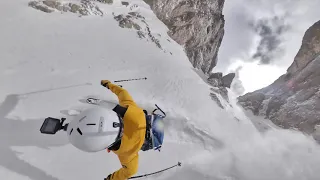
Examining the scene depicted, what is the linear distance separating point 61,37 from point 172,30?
23.4 m

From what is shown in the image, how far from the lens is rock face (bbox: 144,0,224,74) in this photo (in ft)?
127

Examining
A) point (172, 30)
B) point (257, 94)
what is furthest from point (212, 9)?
point (257, 94)

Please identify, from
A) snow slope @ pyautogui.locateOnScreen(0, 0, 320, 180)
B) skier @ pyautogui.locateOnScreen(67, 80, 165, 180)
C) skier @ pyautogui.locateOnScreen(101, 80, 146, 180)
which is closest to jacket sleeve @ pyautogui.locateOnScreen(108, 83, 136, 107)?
skier @ pyautogui.locateOnScreen(67, 80, 165, 180)

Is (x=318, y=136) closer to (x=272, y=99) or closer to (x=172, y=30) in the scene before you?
(x=272, y=99)

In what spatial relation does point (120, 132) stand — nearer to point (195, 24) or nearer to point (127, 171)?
point (127, 171)

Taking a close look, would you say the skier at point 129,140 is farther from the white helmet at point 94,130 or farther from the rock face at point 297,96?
the rock face at point 297,96

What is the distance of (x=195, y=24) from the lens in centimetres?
4291

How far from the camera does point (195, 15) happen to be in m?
42.6

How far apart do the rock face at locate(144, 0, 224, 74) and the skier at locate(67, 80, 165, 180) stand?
31514 millimetres

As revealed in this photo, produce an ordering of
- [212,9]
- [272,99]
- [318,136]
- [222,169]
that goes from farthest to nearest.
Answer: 1. [212,9]
2. [272,99]
3. [318,136]
4. [222,169]

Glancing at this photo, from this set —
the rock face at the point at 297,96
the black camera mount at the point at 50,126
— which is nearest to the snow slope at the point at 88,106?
the black camera mount at the point at 50,126

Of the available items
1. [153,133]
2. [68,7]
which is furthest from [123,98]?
[68,7]

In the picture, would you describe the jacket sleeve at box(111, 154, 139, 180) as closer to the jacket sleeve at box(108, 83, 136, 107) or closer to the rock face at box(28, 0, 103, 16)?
the jacket sleeve at box(108, 83, 136, 107)

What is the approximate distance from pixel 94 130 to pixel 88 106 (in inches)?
240
